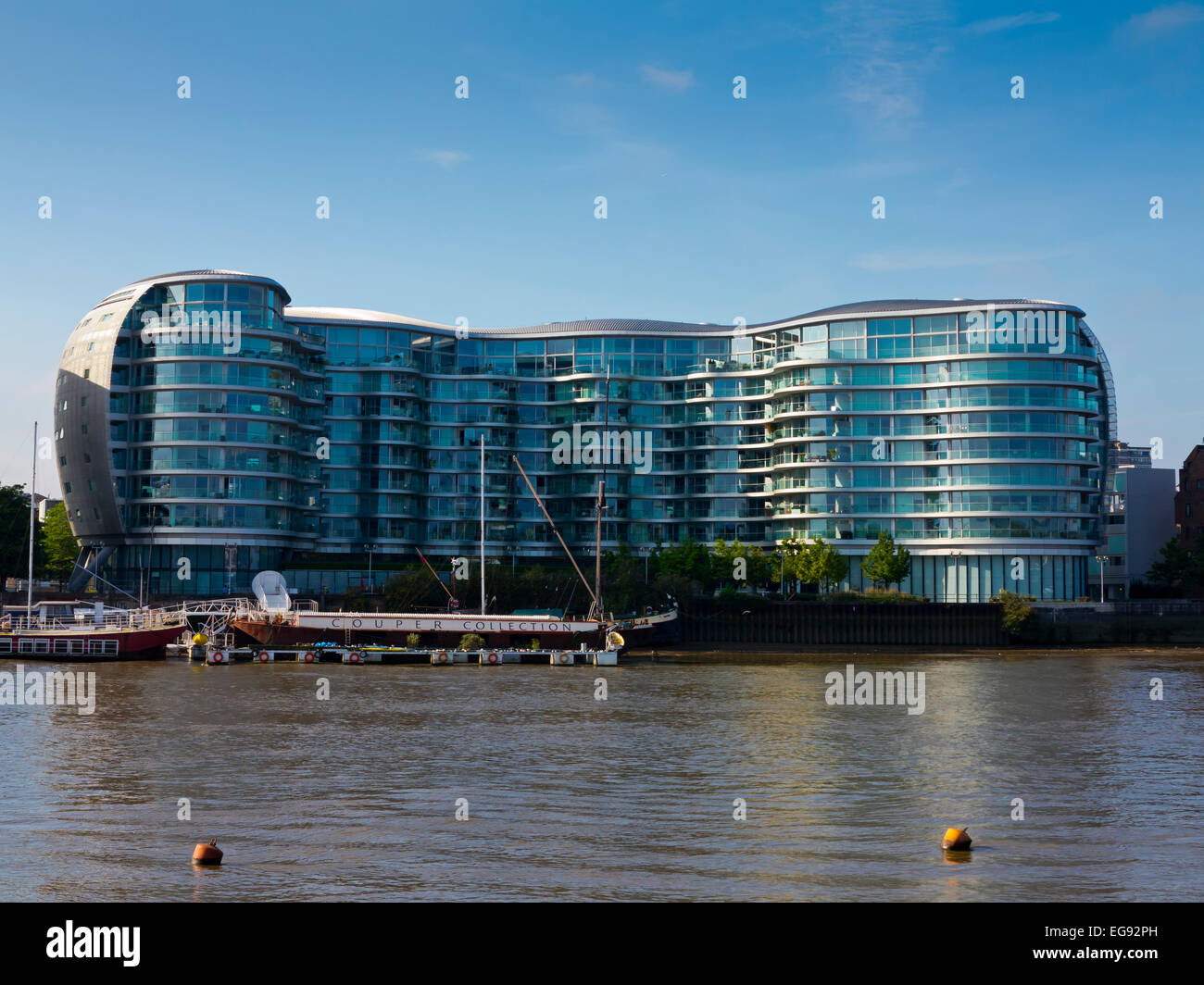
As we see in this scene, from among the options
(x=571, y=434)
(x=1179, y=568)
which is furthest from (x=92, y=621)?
(x=1179, y=568)

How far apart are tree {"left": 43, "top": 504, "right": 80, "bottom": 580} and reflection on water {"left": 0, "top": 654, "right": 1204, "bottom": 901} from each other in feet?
319

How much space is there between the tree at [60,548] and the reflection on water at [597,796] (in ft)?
319

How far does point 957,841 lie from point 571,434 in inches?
4911

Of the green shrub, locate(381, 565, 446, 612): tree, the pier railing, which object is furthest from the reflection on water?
locate(381, 565, 446, 612): tree

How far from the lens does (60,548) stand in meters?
152

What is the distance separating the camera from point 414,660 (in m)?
91.3

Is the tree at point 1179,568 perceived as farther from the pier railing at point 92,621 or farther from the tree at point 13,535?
the tree at point 13,535

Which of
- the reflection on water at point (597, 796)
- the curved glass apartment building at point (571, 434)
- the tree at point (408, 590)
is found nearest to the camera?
the reflection on water at point (597, 796)

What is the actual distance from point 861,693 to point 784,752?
26113mm

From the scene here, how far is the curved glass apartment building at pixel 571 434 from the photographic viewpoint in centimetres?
12300

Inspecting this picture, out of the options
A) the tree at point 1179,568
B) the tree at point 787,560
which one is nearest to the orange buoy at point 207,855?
the tree at point 787,560

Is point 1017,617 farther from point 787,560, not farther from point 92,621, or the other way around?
point 92,621
